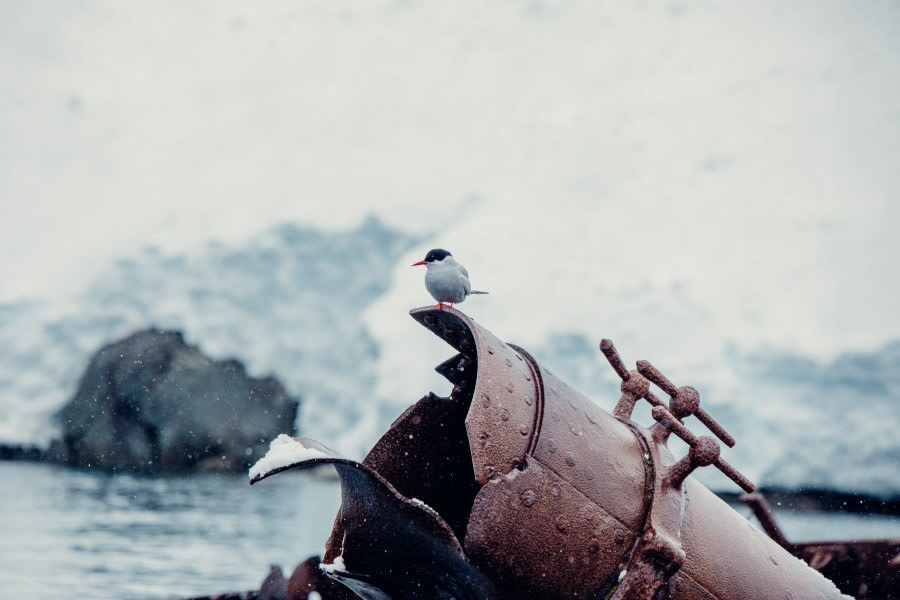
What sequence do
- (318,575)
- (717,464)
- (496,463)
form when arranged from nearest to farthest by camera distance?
(496,463)
(717,464)
(318,575)

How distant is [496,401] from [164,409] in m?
16.0

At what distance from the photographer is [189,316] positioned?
51.6 ft

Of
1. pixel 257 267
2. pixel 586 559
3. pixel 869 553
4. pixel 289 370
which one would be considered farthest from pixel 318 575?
pixel 257 267

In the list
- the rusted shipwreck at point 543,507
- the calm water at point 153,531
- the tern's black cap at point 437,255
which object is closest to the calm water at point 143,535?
the calm water at point 153,531

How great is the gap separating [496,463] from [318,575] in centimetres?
A: 152

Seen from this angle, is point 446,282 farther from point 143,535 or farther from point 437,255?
point 143,535

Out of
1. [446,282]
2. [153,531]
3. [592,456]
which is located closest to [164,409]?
[153,531]

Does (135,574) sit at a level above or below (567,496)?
below

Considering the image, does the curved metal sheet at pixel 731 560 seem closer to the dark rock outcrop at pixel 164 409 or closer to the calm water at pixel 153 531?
the calm water at pixel 153 531

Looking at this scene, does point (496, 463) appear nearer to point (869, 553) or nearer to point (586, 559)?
point (586, 559)

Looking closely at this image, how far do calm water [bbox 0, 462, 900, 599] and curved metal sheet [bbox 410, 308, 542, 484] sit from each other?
273 centimetres

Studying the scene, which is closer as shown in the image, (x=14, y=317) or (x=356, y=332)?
(x=14, y=317)

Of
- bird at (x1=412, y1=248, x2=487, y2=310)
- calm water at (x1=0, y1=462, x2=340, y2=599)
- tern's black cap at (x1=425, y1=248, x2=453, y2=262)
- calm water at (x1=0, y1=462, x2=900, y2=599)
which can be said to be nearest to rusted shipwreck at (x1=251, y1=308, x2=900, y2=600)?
bird at (x1=412, y1=248, x2=487, y2=310)

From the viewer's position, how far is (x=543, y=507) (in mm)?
1571
